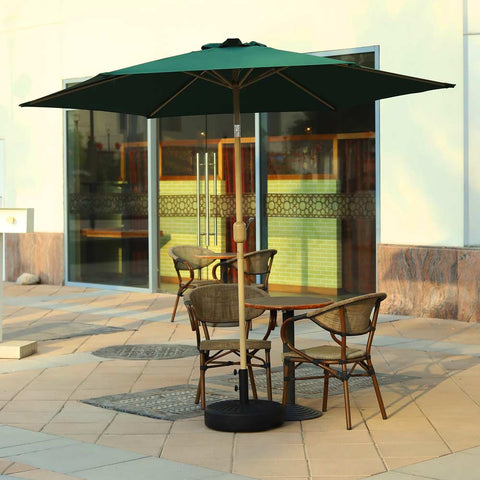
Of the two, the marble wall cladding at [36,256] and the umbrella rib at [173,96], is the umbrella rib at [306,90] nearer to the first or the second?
the umbrella rib at [173,96]

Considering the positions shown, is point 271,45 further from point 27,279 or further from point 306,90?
point 306,90

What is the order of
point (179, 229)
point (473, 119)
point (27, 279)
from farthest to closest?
point (27, 279) → point (179, 229) → point (473, 119)

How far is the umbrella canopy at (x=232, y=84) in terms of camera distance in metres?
6.07

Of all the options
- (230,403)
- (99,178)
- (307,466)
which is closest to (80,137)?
(99,178)

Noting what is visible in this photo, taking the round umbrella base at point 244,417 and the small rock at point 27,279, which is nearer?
the round umbrella base at point 244,417

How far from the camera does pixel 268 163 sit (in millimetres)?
13516

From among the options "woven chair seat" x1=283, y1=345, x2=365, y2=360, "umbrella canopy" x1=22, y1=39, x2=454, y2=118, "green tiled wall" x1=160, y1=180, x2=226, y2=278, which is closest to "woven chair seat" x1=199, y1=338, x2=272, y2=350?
"woven chair seat" x1=283, y1=345, x2=365, y2=360

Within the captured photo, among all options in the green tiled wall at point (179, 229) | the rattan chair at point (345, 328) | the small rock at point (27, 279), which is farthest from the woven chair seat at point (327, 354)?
the small rock at point (27, 279)

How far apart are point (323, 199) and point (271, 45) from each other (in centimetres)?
216

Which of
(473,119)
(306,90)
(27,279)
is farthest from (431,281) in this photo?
(27,279)

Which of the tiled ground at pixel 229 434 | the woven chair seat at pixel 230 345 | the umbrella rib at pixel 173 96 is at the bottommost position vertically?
the tiled ground at pixel 229 434

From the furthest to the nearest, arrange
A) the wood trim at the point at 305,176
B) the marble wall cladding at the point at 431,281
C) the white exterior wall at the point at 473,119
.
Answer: the wood trim at the point at 305,176 → the white exterior wall at the point at 473,119 → the marble wall cladding at the point at 431,281

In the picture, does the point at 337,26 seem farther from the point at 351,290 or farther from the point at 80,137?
the point at 80,137

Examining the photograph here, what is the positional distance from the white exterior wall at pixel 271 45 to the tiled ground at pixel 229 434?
2.13 meters
